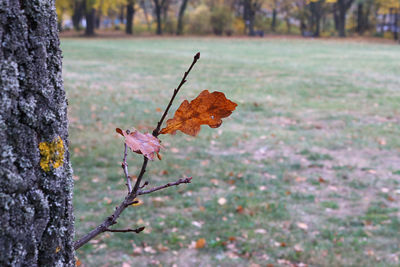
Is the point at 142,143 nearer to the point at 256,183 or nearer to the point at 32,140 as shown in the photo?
the point at 32,140

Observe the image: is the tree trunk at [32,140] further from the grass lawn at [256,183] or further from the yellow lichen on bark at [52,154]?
the grass lawn at [256,183]

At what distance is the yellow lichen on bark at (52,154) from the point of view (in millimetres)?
706

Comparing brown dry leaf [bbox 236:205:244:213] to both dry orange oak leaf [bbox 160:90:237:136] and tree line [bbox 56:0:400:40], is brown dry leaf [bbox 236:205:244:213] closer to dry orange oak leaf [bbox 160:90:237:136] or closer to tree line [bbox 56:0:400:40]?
dry orange oak leaf [bbox 160:90:237:136]

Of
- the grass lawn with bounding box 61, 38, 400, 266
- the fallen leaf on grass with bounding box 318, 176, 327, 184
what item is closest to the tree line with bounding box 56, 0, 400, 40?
the grass lawn with bounding box 61, 38, 400, 266

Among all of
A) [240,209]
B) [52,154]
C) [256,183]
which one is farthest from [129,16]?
[52,154]

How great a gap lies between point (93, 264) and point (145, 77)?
13.0 m

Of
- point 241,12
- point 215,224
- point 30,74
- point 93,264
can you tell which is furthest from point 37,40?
point 241,12

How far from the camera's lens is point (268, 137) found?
27.1ft

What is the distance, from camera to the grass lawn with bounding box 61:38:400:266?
4.38 metres

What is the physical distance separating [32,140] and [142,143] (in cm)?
17

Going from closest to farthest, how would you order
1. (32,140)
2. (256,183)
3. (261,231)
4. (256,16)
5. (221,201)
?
(32,140) < (261,231) < (221,201) < (256,183) < (256,16)

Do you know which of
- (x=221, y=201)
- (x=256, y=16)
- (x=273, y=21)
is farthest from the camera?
(x=273, y=21)

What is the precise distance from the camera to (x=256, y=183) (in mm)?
5965

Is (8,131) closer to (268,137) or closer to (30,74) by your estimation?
(30,74)
